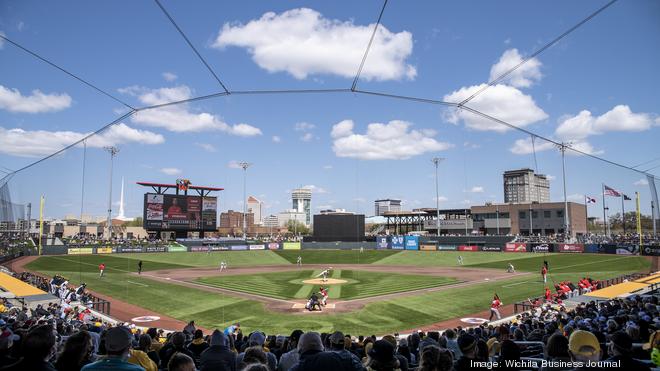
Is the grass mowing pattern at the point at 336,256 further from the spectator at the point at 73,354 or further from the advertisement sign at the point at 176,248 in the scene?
the spectator at the point at 73,354

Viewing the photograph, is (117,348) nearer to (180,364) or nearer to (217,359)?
(180,364)

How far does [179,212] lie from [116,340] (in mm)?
75107

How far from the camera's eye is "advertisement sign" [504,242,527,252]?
65062mm

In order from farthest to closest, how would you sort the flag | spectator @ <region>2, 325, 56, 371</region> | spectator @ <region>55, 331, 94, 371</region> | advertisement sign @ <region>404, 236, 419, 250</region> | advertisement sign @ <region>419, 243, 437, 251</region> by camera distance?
advertisement sign @ <region>404, 236, 419, 250</region> < advertisement sign @ <region>419, 243, 437, 251</region> < the flag < spectator @ <region>55, 331, 94, 371</region> < spectator @ <region>2, 325, 56, 371</region>

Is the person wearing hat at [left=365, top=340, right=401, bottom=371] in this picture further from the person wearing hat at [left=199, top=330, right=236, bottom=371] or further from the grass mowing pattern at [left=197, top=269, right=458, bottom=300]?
the grass mowing pattern at [left=197, top=269, right=458, bottom=300]

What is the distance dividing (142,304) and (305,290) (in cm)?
1192

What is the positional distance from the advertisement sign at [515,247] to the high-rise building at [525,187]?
44137mm

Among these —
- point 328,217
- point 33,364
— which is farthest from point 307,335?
point 328,217

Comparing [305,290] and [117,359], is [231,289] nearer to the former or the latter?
[305,290]

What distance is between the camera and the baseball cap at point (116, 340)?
3.80 meters

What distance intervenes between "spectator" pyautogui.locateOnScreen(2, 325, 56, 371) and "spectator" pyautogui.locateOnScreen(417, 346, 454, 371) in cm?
342

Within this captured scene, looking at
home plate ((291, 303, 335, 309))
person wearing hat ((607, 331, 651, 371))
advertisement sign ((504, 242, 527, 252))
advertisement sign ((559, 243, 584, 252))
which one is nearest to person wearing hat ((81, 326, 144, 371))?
person wearing hat ((607, 331, 651, 371))

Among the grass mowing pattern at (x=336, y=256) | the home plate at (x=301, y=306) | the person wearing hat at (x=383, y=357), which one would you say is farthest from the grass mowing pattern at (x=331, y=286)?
the person wearing hat at (x=383, y=357)

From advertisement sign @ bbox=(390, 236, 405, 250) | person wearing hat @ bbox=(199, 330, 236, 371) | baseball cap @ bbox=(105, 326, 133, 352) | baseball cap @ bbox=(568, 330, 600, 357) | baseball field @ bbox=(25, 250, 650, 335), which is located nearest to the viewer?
baseball cap @ bbox=(105, 326, 133, 352)
